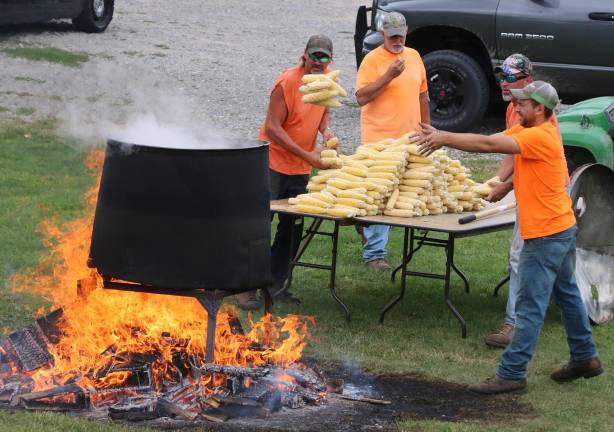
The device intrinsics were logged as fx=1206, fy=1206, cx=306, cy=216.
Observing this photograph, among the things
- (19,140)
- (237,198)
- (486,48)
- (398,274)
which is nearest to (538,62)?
(486,48)

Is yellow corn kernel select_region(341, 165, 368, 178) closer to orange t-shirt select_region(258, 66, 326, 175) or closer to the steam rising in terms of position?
orange t-shirt select_region(258, 66, 326, 175)

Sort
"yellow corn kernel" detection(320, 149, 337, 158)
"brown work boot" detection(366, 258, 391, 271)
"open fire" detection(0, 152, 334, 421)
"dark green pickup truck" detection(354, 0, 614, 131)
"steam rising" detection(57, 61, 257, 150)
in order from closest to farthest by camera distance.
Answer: "open fire" detection(0, 152, 334, 421), "steam rising" detection(57, 61, 257, 150), "yellow corn kernel" detection(320, 149, 337, 158), "brown work boot" detection(366, 258, 391, 271), "dark green pickup truck" detection(354, 0, 614, 131)

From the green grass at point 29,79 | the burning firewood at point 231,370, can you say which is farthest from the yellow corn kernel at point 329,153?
the green grass at point 29,79

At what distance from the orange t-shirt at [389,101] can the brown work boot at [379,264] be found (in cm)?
121

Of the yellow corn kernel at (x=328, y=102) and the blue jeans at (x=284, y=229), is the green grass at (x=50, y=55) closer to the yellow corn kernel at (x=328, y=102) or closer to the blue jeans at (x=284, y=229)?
the blue jeans at (x=284, y=229)

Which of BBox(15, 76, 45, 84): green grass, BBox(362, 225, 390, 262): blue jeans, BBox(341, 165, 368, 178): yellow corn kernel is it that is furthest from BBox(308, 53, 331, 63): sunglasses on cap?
BBox(15, 76, 45, 84): green grass

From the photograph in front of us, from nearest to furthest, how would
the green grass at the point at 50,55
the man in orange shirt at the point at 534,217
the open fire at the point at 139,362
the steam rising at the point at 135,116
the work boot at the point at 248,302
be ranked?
the open fire at the point at 139,362
the man in orange shirt at the point at 534,217
the steam rising at the point at 135,116
the work boot at the point at 248,302
the green grass at the point at 50,55

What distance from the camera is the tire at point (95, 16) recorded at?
21922mm

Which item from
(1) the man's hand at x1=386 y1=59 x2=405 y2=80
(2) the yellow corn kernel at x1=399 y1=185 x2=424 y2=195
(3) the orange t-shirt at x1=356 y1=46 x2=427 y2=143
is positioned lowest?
(2) the yellow corn kernel at x1=399 y1=185 x2=424 y2=195

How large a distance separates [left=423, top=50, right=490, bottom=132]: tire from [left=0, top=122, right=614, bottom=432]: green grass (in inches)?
140

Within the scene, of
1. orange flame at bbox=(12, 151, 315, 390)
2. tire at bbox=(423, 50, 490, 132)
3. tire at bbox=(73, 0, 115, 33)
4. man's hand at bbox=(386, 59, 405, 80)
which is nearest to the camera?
orange flame at bbox=(12, 151, 315, 390)

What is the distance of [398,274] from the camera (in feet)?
35.0

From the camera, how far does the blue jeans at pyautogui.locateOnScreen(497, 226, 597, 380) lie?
24.4 ft

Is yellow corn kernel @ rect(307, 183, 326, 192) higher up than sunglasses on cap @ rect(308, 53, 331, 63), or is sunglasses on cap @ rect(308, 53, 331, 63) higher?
sunglasses on cap @ rect(308, 53, 331, 63)
